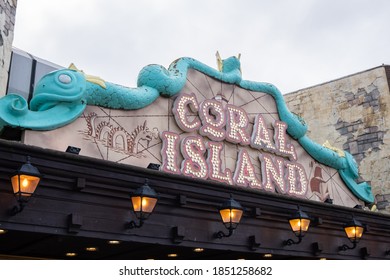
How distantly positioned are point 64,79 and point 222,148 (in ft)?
14.8

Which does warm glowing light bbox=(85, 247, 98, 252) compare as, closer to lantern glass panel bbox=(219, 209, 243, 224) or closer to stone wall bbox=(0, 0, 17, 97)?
lantern glass panel bbox=(219, 209, 243, 224)

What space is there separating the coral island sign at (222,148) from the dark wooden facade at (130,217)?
1.55 meters

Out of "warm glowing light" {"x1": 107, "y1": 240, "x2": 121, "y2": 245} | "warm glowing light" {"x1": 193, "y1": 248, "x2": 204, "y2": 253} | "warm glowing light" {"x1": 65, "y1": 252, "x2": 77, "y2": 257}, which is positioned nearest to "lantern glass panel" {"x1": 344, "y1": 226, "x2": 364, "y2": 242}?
"warm glowing light" {"x1": 193, "y1": 248, "x2": 204, "y2": 253}

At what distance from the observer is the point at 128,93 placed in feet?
37.2

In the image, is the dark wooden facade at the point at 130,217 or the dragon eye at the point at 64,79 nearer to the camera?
the dark wooden facade at the point at 130,217

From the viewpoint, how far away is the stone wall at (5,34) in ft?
36.0

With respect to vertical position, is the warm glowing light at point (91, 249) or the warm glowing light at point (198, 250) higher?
the warm glowing light at point (198, 250)

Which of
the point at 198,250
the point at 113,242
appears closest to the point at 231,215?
the point at 198,250

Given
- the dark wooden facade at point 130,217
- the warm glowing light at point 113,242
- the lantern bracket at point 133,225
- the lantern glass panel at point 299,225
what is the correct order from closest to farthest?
the dark wooden facade at point 130,217
the lantern bracket at point 133,225
the warm glowing light at point 113,242
the lantern glass panel at point 299,225

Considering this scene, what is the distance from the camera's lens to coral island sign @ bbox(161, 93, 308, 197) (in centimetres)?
1201

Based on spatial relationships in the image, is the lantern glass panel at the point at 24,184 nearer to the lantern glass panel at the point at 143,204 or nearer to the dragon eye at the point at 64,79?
the lantern glass panel at the point at 143,204

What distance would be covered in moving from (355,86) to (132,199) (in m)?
14.6

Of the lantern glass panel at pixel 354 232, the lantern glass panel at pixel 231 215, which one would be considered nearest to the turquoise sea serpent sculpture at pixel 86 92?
the lantern glass panel at pixel 231 215

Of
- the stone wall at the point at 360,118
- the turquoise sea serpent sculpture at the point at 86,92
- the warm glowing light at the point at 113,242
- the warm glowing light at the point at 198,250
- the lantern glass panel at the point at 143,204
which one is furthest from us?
the stone wall at the point at 360,118
